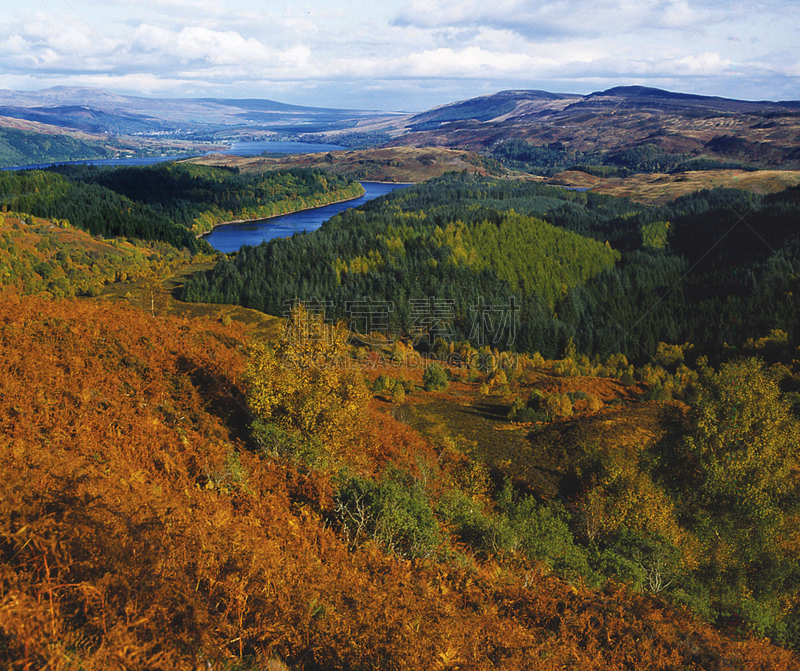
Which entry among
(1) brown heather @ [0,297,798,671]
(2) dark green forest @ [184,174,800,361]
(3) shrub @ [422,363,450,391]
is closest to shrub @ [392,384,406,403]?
(3) shrub @ [422,363,450,391]

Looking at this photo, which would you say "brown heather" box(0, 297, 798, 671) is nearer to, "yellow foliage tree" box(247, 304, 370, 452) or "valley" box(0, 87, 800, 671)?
"valley" box(0, 87, 800, 671)

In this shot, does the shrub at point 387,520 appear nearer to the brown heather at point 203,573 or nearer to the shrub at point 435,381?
the brown heather at point 203,573

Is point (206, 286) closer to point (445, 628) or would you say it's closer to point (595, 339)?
point (595, 339)

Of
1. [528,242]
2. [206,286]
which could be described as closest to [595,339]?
[528,242]

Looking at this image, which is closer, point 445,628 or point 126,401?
point 445,628

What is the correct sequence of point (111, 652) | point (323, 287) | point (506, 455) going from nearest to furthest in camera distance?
point (111, 652)
point (506, 455)
point (323, 287)

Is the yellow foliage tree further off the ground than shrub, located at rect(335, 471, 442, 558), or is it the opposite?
the yellow foliage tree
